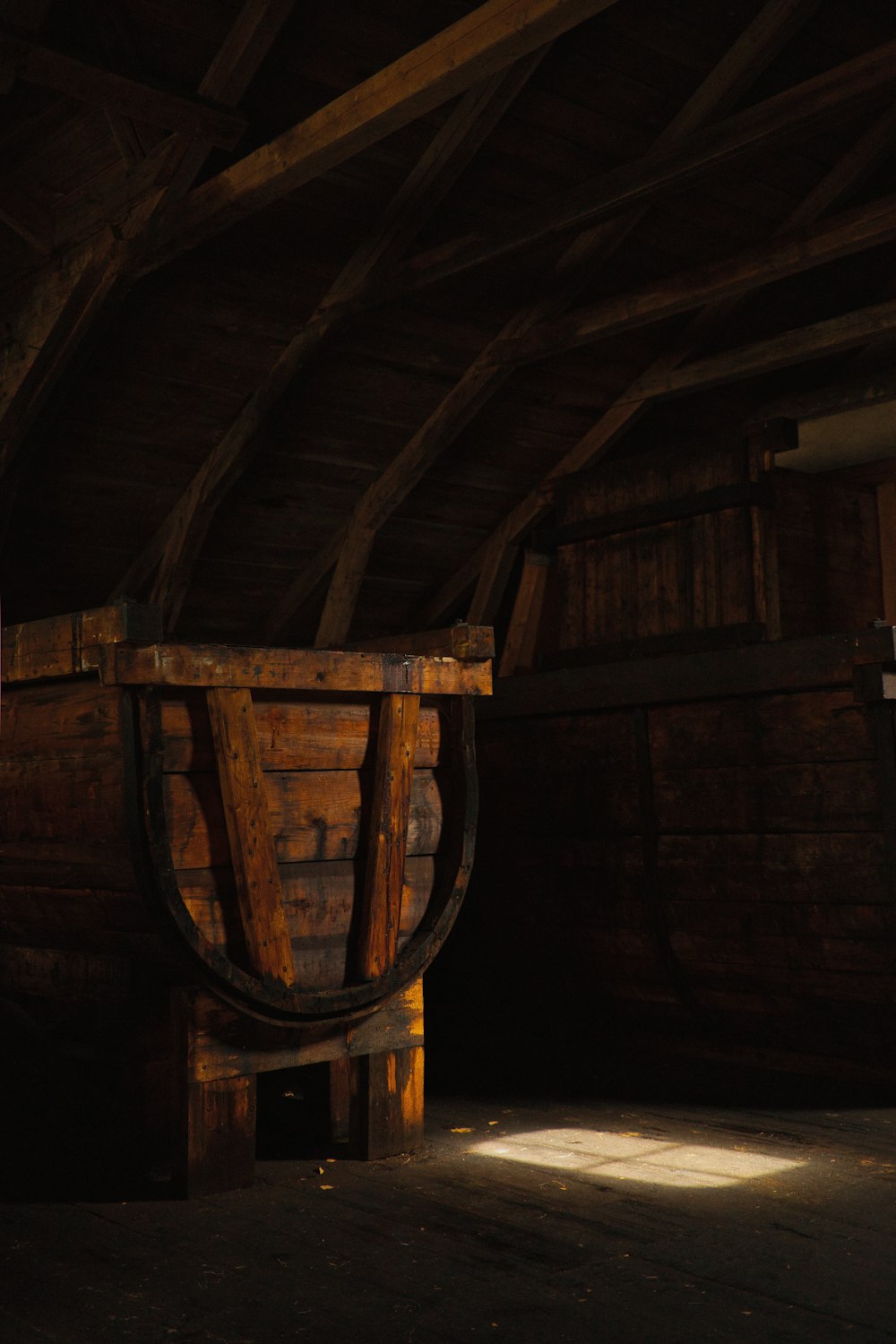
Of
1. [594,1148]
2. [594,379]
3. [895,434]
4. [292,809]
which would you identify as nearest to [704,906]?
[594,1148]

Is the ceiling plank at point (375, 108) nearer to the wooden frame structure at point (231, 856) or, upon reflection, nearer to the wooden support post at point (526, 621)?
the wooden frame structure at point (231, 856)

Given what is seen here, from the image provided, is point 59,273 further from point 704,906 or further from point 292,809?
point 704,906

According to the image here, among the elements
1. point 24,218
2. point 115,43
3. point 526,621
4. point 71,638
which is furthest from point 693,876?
point 24,218

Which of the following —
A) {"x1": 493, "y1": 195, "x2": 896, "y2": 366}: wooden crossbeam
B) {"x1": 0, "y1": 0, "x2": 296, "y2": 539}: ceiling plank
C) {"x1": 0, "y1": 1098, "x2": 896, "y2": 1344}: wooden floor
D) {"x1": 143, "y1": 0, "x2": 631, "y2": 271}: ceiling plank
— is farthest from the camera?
{"x1": 493, "y1": 195, "x2": 896, "y2": 366}: wooden crossbeam

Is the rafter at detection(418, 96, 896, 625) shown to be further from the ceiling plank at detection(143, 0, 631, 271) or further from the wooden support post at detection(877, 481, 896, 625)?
the ceiling plank at detection(143, 0, 631, 271)

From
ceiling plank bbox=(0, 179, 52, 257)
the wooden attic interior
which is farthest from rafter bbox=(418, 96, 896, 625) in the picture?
ceiling plank bbox=(0, 179, 52, 257)

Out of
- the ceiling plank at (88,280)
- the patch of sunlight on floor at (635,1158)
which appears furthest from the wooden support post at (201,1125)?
the ceiling plank at (88,280)

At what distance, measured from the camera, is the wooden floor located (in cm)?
232

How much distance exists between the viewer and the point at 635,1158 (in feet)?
11.3

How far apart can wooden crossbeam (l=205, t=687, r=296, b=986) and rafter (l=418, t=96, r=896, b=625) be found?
162 inches

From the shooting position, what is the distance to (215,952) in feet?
10.2

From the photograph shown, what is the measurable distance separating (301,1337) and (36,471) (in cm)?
458

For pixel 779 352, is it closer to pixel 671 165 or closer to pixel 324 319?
pixel 671 165

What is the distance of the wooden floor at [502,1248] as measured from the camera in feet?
7.61
